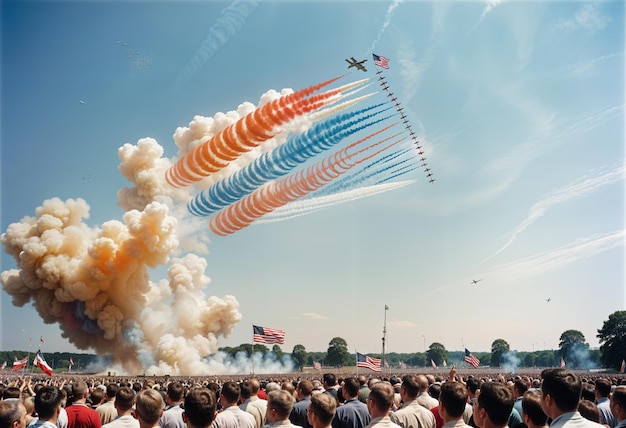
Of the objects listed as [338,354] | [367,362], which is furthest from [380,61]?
[338,354]

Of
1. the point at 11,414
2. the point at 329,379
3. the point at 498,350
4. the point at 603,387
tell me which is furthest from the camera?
the point at 498,350

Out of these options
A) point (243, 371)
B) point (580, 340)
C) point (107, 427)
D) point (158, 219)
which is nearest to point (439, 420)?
point (107, 427)

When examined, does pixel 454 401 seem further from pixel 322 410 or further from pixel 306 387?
pixel 306 387

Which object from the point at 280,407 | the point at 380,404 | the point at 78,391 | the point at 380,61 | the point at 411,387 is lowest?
the point at 411,387

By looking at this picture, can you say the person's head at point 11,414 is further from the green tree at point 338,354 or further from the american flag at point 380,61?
the green tree at point 338,354

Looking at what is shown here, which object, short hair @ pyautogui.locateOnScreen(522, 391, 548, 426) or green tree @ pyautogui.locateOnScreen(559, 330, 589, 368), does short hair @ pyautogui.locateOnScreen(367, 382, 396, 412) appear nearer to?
short hair @ pyautogui.locateOnScreen(522, 391, 548, 426)

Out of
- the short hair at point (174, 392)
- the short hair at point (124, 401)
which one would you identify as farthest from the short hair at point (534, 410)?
the short hair at point (174, 392)
